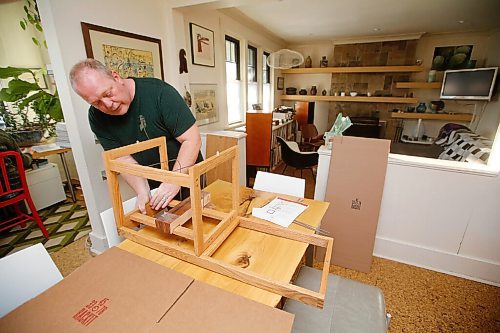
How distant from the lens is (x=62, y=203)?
3020mm

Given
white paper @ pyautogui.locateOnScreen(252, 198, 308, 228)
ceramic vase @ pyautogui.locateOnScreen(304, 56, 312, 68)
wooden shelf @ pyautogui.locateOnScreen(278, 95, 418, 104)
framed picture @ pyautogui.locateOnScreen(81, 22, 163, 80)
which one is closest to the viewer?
white paper @ pyautogui.locateOnScreen(252, 198, 308, 228)

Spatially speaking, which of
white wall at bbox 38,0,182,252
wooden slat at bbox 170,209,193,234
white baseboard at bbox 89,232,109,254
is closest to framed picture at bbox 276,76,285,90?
white wall at bbox 38,0,182,252

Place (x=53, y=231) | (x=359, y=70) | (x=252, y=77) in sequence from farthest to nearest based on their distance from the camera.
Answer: (x=359, y=70) → (x=252, y=77) → (x=53, y=231)

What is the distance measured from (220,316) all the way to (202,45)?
2.91 metres

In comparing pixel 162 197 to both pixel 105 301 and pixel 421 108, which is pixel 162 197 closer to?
pixel 105 301

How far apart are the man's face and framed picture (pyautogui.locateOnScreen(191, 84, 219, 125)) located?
5.42ft

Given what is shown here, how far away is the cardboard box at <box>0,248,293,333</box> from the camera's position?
56cm

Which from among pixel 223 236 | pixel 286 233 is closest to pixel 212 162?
pixel 223 236

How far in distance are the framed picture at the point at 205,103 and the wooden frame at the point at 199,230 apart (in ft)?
6.16

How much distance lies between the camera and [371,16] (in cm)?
360

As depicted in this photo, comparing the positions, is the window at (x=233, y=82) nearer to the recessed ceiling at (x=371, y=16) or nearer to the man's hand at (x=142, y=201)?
the recessed ceiling at (x=371, y=16)

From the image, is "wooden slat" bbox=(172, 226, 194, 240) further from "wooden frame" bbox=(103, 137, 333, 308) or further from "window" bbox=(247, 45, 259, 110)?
"window" bbox=(247, 45, 259, 110)

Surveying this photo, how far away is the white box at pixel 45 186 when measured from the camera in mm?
2691

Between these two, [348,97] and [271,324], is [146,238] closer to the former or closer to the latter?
[271,324]
